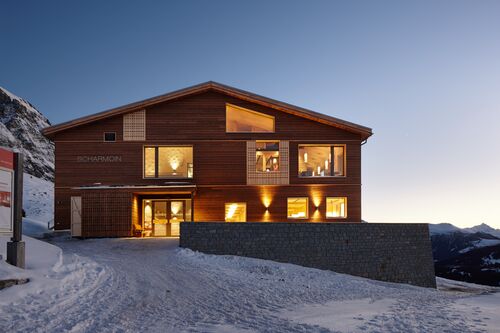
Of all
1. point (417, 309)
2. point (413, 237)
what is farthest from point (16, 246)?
point (413, 237)

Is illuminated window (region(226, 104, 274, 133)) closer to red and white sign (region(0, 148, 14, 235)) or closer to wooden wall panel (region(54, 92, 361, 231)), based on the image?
wooden wall panel (region(54, 92, 361, 231))

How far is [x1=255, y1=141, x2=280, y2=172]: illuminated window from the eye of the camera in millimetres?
22875

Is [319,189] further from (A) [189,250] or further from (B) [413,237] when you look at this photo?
(A) [189,250]

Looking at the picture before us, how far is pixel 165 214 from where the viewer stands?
2314 centimetres

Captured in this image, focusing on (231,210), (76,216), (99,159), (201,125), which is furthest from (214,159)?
(76,216)

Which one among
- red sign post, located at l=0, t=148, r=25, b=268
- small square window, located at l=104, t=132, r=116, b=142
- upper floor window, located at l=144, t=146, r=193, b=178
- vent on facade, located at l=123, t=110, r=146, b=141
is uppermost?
vent on facade, located at l=123, t=110, r=146, b=141

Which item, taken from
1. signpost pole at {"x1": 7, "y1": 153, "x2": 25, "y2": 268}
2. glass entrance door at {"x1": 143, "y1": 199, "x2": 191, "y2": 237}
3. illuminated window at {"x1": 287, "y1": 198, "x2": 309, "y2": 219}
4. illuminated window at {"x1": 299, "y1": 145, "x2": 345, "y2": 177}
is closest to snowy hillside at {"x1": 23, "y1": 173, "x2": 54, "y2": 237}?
glass entrance door at {"x1": 143, "y1": 199, "x2": 191, "y2": 237}

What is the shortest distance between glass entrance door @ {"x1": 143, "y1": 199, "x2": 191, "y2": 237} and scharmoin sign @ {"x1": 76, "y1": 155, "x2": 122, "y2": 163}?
268cm

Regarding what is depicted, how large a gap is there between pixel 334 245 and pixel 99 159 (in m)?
12.5

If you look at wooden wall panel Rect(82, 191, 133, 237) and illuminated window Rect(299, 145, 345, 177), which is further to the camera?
illuminated window Rect(299, 145, 345, 177)

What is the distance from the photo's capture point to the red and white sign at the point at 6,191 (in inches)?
367

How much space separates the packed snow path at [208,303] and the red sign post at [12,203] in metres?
0.97

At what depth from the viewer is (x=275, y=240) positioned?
54.7ft

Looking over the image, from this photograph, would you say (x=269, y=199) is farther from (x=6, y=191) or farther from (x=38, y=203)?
(x=38, y=203)
